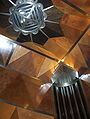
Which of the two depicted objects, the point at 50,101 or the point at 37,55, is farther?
the point at 37,55

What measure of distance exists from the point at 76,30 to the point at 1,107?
76.4 inches

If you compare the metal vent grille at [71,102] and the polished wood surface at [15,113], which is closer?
the polished wood surface at [15,113]

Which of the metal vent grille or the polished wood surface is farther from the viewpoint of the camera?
the metal vent grille

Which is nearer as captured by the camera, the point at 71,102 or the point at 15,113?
the point at 15,113

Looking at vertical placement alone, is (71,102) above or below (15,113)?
below

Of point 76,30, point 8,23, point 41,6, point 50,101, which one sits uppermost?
point 41,6

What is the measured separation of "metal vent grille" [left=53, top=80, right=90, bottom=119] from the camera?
122 inches

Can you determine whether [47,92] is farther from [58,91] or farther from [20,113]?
[20,113]

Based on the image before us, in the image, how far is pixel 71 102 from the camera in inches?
135

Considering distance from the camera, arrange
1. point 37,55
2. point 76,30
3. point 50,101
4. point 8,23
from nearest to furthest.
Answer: point 8,23 → point 76,30 → point 50,101 → point 37,55

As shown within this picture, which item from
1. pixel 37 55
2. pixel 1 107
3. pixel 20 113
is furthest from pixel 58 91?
pixel 1 107

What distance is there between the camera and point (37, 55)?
142 inches

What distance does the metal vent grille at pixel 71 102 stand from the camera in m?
3.09

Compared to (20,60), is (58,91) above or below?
below
